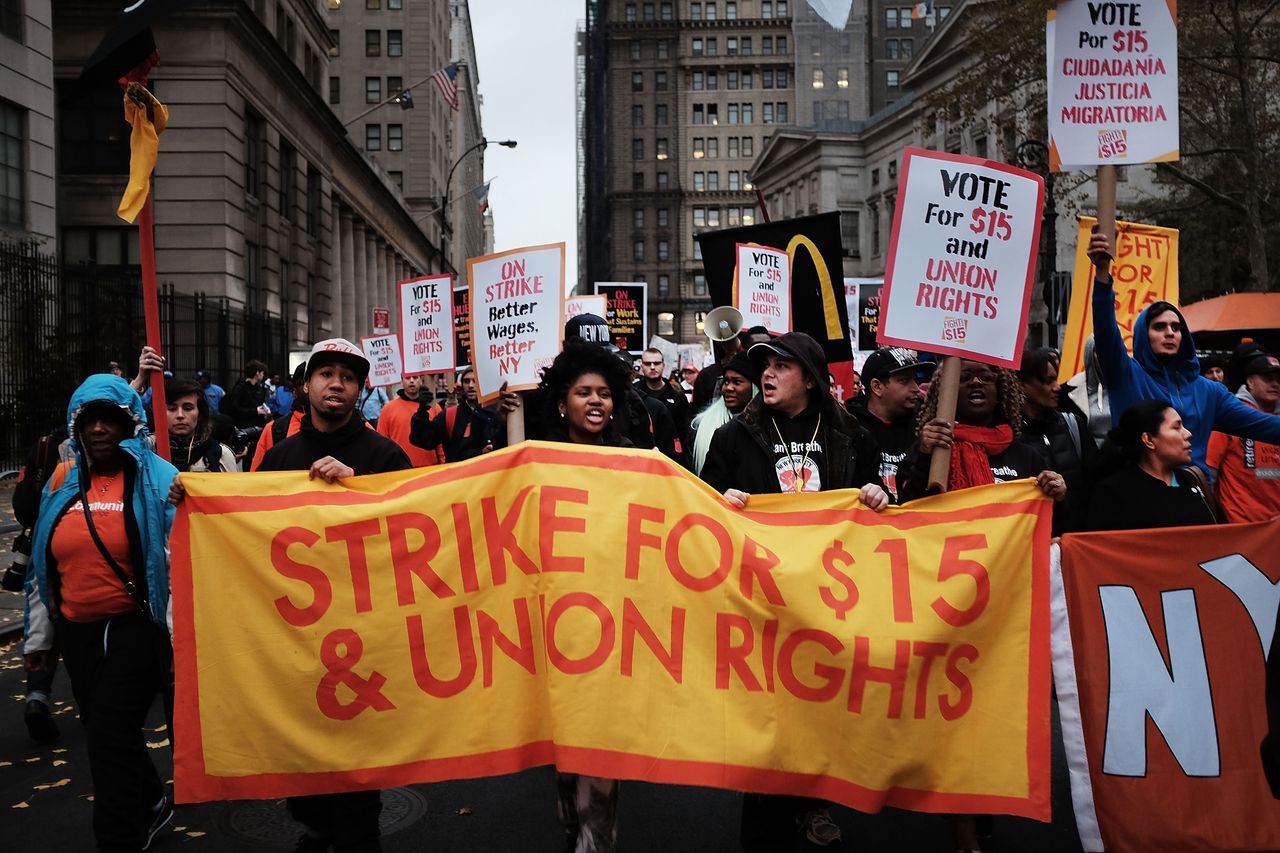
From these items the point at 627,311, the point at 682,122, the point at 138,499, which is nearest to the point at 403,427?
the point at 138,499

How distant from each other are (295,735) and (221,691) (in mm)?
317

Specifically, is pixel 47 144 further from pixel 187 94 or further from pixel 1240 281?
pixel 1240 281

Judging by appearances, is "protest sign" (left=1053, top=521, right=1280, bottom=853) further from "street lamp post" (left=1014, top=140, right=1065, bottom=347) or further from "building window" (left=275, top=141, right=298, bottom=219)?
"building window" (left=275, top=141, right=298, bottom=219)

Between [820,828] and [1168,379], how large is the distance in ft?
9.37

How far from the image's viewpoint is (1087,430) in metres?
5.79

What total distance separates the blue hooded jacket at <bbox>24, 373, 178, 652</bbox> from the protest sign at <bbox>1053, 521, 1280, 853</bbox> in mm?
3488

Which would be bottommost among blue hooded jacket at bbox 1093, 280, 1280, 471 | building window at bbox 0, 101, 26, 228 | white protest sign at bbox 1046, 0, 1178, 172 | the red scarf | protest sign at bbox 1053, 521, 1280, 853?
→ protest sign at bbox 1053, 521, 1280, 853

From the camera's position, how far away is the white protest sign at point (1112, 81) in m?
6.39

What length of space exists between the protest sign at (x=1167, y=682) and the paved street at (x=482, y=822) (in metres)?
0.61

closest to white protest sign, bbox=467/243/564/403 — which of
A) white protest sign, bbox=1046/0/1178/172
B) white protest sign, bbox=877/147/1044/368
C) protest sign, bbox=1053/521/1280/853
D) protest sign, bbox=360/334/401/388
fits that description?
white protest sign, bbox=877/147/1044/368

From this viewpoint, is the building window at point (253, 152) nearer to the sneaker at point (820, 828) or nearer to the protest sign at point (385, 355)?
the protest sign at point (385, 355)

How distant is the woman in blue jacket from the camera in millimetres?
4359

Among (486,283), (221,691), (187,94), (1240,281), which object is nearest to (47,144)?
(187,94)

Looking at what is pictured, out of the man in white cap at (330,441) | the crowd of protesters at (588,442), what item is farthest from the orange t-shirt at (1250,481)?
the man in white cap at (330,441)
